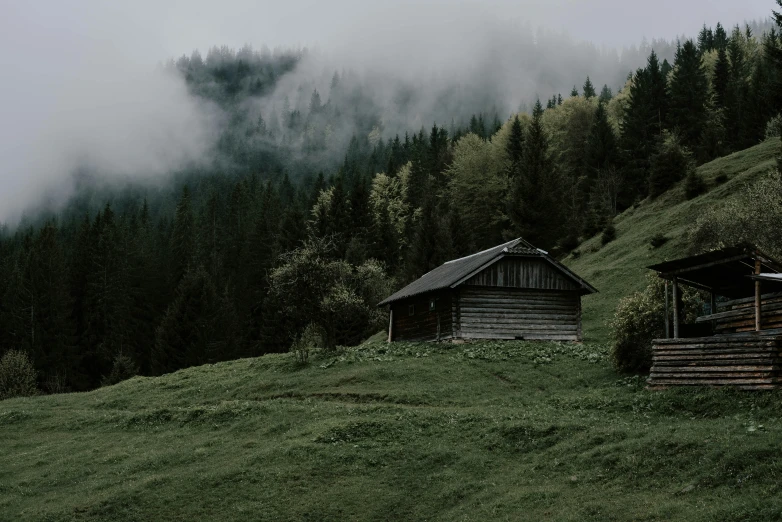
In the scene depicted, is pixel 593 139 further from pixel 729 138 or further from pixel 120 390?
pixel 120 390

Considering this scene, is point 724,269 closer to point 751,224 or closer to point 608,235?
point 751,224

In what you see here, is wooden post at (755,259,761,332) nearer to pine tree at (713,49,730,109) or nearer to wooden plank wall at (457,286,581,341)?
wooden plank wall at (457,286,581,341)

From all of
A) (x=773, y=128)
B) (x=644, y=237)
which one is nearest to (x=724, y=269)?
(x=644, y=237)

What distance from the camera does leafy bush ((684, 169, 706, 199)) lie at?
63844 mm

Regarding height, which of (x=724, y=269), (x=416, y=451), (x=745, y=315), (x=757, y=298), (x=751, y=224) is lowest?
(x=416, y=451)

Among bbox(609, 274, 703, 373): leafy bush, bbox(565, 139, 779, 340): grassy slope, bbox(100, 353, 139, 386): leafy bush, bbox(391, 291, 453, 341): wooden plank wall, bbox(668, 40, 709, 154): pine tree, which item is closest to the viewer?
bbox(609, 274, 703, 373): leafy bush

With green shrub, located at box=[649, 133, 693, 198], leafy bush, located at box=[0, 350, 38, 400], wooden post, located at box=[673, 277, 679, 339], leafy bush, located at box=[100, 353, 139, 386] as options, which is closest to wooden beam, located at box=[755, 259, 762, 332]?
wooden post, located at box=[673, 277, 679, 339]

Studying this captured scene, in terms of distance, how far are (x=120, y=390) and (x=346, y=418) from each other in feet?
70.4

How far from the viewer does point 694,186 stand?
64.1 meters

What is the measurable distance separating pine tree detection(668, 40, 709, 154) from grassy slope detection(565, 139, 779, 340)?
22.4 metres

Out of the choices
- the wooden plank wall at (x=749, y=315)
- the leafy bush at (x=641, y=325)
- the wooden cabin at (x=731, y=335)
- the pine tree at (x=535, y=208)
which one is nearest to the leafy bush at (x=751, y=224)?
the leafy bush at (x=641, y=325)

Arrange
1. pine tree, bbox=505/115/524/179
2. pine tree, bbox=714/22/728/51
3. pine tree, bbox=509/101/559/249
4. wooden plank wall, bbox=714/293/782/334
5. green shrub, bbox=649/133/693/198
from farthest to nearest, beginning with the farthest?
pine tree, bbox=714/22/728/51 → pine tree, bbox=505/115/524/179 → pine tree, bbox=509/101/559/249 → green shrub, bbox=649/133/693/198 → wooden plank wall, bbox=714/293/782/334

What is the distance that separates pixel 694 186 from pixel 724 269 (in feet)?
139

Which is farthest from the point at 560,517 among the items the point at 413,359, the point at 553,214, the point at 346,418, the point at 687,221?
the point at 553,214
